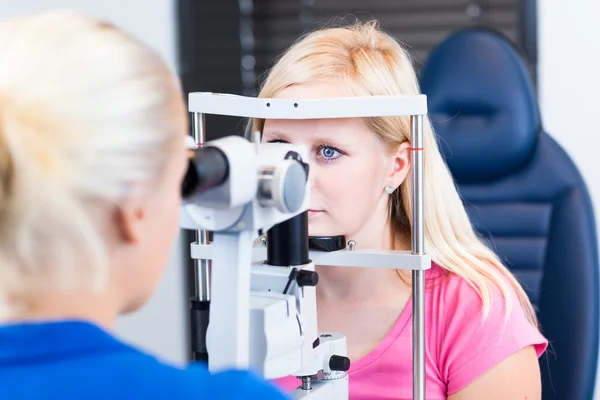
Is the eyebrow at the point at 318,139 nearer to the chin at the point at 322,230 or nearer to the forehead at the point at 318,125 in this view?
the forehead at the point at 318,125

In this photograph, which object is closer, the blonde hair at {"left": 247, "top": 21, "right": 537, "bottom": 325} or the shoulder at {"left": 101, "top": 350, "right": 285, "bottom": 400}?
the shoulder at {"left": 101, "top": 350, "right": 285, "bottom": 400}

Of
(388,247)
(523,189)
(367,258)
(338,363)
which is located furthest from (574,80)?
(338,363)

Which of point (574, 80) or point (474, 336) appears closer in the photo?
point (474, 336)

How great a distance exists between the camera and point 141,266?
2.43 ft

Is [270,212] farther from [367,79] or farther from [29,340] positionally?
[367,79]

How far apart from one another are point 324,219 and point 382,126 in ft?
0.64

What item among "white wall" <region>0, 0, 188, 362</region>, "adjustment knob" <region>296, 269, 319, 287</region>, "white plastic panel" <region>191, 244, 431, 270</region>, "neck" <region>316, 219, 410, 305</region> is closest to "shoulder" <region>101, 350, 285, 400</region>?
"adjustment knob" <region>296, 269, 319, 287</region>

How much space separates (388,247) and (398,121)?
0.75ft

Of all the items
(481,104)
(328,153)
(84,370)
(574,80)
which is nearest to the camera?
(84,370)

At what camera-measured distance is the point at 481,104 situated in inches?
72.4

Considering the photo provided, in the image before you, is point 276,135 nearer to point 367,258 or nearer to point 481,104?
point 367,258

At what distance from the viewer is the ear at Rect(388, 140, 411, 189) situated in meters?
1.47

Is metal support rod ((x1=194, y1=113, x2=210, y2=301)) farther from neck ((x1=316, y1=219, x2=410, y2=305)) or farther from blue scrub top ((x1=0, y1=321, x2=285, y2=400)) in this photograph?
blue scrub top ((x1=0, y1=321, x2=285, y2=400))

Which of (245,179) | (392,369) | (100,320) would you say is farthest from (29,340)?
(392,369)
